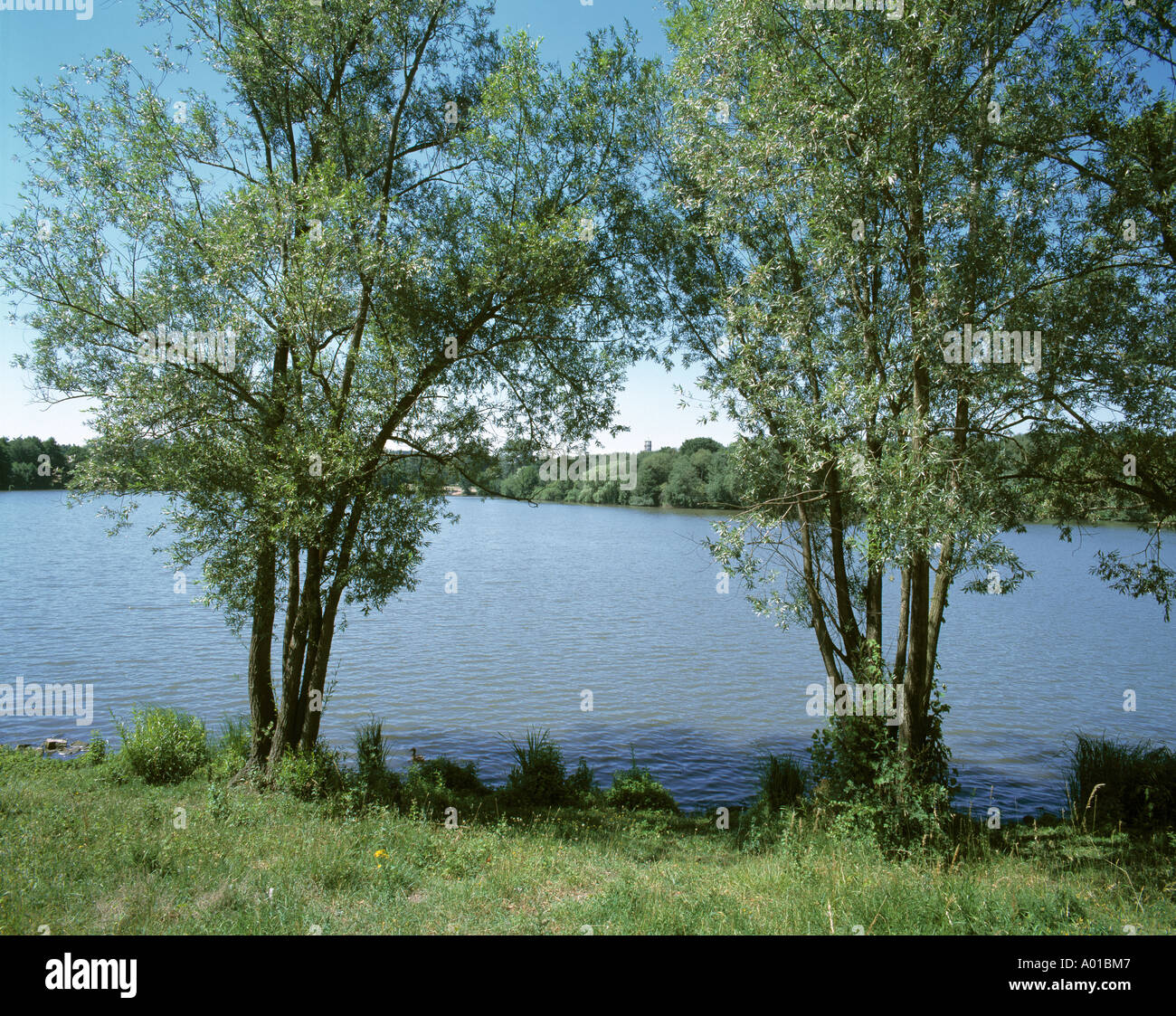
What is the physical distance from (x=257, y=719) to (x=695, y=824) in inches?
292

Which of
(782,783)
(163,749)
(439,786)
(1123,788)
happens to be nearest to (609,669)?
(782,783)

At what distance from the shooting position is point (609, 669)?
23406 millimetres

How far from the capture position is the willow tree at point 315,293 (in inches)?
406

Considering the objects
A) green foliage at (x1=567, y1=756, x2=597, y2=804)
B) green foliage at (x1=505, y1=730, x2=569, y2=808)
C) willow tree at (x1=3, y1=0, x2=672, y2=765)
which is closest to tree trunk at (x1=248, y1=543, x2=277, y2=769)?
willow tree at (x1=3, y1=0, x2=672, y2=765)

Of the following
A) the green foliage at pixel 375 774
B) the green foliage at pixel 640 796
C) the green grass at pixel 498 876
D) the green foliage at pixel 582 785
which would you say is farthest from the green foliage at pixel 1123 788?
the green foliage at pixel 375 774

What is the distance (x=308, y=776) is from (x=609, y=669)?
44.4ft

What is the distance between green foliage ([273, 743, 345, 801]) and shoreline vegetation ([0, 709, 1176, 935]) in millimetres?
30

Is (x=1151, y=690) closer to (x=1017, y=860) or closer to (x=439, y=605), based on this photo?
(x=1017, y=860)

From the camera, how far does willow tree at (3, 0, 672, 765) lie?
10.3 m

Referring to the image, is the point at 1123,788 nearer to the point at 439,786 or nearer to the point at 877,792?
the point at 877,792

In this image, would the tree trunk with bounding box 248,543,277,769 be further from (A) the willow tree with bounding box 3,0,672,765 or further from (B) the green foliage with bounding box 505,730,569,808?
(B) the green foliage with bounding box 505,730,569,808

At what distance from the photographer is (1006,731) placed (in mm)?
18109
